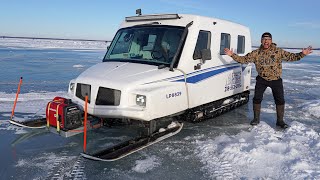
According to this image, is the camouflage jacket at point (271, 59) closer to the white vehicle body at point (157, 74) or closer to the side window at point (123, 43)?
the white vehicle body at point (157, 74)

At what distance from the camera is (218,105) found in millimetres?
7355

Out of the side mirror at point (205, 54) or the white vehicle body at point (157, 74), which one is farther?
the side mirror at point (205, 54)

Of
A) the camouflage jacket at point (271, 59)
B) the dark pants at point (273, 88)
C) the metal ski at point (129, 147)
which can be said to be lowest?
the metal ski at point (129, 147)

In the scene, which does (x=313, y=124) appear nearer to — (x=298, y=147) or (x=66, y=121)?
(x=298, y=147)

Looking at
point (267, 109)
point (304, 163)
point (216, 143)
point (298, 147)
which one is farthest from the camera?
point (267, 109)

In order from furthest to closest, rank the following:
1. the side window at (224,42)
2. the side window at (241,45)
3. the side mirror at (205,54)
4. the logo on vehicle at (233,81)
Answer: the side window at (241,45)
the logo on vehicle at (233,81)
the side window at (224,42)
the side mirror at (205,54)

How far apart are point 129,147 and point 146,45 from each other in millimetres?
2230

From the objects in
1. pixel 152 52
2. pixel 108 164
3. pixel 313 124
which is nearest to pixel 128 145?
pixel 108 164

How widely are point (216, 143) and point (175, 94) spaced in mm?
1190

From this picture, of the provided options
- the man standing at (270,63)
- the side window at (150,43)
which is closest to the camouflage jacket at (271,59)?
the man standing at (270,63)

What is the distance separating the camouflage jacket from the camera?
6.47 meters

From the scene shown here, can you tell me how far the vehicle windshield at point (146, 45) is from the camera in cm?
585

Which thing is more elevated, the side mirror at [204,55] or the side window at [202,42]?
the side window at [202,42]

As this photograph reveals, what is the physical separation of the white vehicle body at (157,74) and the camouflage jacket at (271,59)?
2.74 ft
